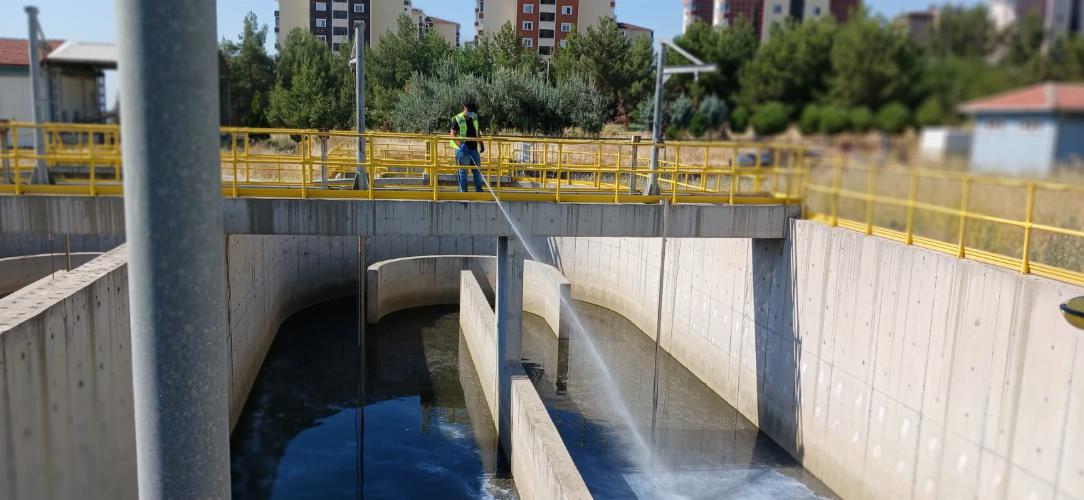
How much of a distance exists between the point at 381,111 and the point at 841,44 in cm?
1580

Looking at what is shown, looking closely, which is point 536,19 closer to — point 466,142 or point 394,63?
Result: point 394,63

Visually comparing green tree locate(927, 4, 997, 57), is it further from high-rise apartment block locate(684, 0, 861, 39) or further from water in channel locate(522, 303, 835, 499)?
water in channel locate(522, 303, 835, 499)

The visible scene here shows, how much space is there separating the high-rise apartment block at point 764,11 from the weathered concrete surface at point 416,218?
748 centimetres

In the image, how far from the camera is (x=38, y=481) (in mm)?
5727

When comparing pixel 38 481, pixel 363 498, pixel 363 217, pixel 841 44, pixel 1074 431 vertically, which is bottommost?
pixel 363 498

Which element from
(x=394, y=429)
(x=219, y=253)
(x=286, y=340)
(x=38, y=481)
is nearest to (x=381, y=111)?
(x=286, y=340)

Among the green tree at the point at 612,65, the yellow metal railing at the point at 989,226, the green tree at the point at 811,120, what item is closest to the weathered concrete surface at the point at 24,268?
the green tree at the point at 612,65

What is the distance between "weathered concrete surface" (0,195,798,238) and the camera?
8.88 meters

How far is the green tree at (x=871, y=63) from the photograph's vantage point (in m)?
1.45

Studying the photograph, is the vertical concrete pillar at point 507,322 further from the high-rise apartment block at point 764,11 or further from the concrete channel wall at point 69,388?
the high-rise apartment block at point 764,11

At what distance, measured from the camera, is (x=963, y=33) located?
131 cm

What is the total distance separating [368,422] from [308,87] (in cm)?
691

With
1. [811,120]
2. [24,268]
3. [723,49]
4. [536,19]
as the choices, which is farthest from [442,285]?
[811,120]

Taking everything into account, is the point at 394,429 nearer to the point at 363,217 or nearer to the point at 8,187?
the point at 363,217
